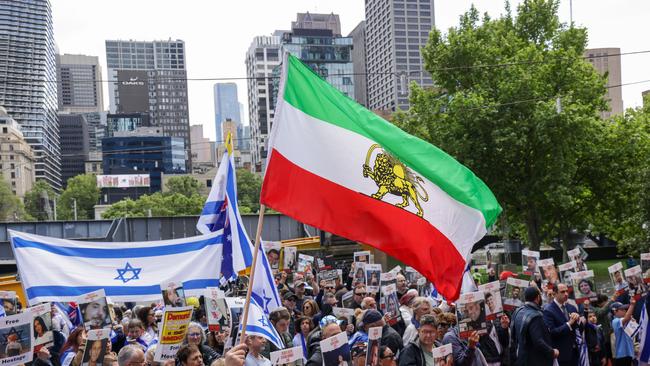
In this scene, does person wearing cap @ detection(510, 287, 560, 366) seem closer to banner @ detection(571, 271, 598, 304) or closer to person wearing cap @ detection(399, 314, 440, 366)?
person wearing cap @ detection(399, 314, 440, 366)

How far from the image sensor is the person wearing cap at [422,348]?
25.3 ft

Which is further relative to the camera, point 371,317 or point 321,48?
point 321,48

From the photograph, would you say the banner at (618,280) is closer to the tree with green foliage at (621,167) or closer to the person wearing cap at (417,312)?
the person wearing cap at (417,312)

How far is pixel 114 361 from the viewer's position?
7.51m

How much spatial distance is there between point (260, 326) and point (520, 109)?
2709 cm

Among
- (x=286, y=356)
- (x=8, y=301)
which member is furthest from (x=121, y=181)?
(x=286, y=356)

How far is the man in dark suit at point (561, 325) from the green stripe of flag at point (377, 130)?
264cm

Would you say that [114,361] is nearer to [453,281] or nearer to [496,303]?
[453,281]

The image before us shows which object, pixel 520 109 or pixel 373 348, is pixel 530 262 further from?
pixel 520 109

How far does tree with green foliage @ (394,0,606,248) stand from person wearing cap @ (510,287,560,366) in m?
23.4

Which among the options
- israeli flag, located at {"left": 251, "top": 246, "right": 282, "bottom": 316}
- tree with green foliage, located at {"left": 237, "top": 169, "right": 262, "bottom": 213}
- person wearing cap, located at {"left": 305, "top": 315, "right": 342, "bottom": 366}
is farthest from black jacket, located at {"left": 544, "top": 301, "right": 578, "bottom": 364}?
tree with green foliage, located at {"left": 237, "top": 169, "right": 262, "bottom": 213}

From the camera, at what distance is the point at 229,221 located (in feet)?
39.7

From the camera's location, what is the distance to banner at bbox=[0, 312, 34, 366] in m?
6.98

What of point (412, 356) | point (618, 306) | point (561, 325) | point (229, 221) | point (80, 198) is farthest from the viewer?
point (80, 198)
